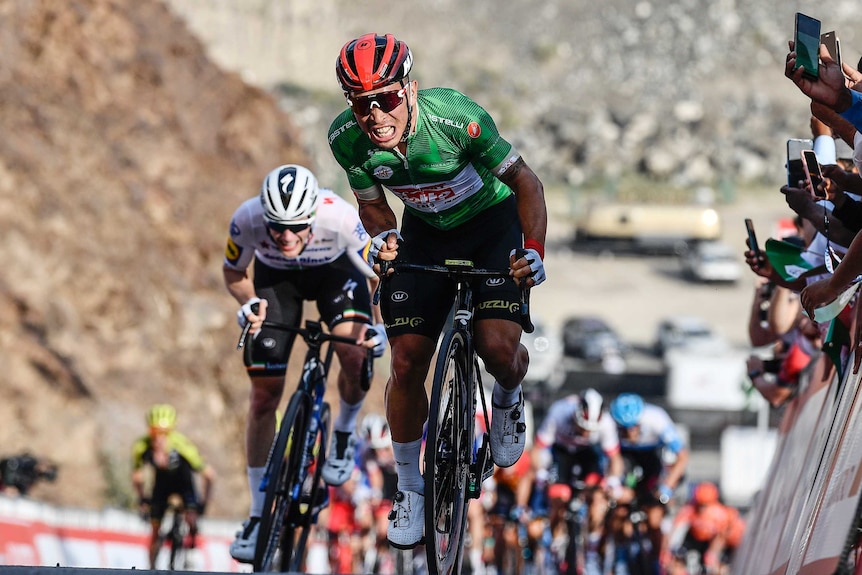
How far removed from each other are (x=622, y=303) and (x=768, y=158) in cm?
2551

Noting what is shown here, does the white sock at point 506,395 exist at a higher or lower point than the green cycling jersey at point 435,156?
lower

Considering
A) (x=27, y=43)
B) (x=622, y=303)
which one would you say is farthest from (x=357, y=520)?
(x=622, y=303)

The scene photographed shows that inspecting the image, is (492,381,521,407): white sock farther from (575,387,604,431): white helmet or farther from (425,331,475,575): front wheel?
(575,387,604,431): white helmet

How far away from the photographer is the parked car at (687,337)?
3959 centimetres

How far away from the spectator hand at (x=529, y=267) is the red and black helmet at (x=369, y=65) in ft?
3.30

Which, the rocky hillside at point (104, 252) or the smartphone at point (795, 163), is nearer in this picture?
the smartphone at point (795, 163)

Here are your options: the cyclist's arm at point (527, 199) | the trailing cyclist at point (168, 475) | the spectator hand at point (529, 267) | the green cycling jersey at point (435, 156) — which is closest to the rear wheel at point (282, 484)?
the green cycling jersey at point (435, 156)

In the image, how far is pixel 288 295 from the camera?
8250 millimetres

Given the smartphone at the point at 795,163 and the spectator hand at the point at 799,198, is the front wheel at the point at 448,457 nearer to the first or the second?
the spectator hand at the point at 799,198

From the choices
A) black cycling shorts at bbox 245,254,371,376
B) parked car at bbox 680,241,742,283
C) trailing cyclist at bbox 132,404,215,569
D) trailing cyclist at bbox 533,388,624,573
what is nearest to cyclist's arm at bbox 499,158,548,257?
black cycling shorts at bbox 245,254,371,376

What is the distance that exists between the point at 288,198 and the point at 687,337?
3443 cm

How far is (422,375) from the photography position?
617 centimetres

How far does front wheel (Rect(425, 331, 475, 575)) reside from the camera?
5773 millimetres

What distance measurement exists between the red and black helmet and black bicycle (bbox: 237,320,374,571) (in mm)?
2294
